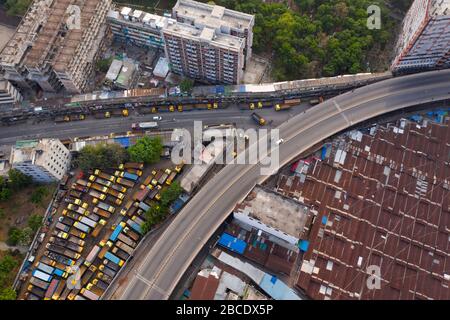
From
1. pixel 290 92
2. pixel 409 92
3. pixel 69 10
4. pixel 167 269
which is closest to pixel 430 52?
pixel 409 92

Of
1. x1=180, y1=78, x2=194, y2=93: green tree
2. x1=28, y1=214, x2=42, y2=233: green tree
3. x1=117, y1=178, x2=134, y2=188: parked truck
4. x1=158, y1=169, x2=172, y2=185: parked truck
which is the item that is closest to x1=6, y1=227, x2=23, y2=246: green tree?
x1=28, y1=214, x2=42, y2=233: green tree

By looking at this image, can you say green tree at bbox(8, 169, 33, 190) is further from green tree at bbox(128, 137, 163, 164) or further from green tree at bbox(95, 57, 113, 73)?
green tree at bbox(95, 57, 113, 73)

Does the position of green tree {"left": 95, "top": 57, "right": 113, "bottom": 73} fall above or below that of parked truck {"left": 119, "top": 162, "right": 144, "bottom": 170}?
above

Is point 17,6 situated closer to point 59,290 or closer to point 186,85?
point 186,85

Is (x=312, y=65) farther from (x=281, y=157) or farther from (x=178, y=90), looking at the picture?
(x=178, y=90)

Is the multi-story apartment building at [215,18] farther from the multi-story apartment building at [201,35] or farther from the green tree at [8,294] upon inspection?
the green tree at [8,294]

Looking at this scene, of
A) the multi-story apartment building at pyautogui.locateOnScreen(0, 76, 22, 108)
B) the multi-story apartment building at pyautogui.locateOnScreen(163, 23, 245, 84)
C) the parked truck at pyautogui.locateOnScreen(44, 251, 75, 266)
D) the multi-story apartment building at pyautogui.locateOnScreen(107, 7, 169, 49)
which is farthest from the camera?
the multi-story apartment building at pyautogui.locateOnScreen(107, 7, 169, 49)
